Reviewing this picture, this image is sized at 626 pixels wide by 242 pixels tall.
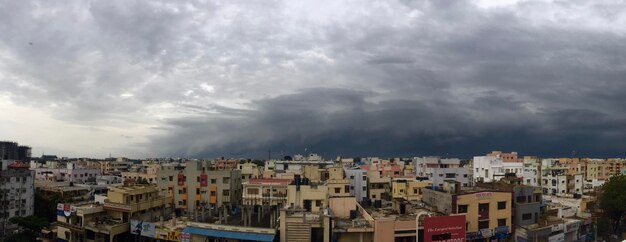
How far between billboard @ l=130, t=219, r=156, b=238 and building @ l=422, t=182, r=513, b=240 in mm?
24887

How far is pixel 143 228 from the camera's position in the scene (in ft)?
143

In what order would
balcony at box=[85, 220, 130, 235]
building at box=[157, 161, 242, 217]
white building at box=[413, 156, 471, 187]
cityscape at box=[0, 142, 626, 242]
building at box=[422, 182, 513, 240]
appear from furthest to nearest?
white building at box=[413, 156, 471, 187] < building at box=[157, 161, 242, 217] < balcony at box=[85, 220, 130, 235] < building at box=[422, 182, 513, 240] < cityscape at box=[0, 142, 626, 242]

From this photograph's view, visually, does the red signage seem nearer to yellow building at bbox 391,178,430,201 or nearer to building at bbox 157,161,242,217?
yellow building at bbox 391,178,430,201

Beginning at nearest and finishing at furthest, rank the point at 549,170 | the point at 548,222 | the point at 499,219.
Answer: the point at 499,219 < the point at 548,222 < the point at 549,170

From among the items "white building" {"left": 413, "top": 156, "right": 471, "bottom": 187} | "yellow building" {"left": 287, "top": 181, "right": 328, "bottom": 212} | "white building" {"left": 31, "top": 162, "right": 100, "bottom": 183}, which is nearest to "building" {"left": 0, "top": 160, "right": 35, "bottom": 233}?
"yellow building" {"left": 287, "top": 181, "right": 328, "bottom": 212}

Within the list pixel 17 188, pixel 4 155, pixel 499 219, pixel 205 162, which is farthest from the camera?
pixel 4 155

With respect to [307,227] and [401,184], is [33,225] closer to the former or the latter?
[307,227]

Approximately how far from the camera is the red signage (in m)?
37.8

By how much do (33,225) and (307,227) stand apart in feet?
96.6

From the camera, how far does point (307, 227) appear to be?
36312mm

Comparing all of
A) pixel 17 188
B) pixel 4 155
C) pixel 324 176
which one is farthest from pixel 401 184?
pixel 4 155

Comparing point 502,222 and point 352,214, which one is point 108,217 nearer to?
point 352,214

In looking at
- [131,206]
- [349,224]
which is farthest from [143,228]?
[349,224]

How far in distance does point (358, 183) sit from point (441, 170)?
18349 millimetres
